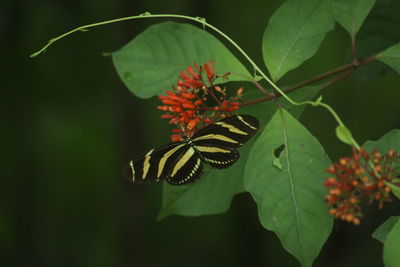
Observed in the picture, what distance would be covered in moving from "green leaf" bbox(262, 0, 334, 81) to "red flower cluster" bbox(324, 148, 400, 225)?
1.33 feet

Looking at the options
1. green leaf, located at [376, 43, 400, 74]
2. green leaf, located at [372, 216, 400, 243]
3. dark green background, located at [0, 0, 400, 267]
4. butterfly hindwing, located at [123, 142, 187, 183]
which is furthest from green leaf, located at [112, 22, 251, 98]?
dark green background, located at [0, 0, 400, 267]

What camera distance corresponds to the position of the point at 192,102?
148cm

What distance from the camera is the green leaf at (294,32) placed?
4.89ft

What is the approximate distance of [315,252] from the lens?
1.28 m

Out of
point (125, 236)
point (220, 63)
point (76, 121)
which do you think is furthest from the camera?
point (76, 121)

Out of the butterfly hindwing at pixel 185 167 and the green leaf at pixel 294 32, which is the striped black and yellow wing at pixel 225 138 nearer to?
the butterfly hindwing at pixel 185 167

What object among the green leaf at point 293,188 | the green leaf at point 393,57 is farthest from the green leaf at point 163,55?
the green leaf at point 393,57

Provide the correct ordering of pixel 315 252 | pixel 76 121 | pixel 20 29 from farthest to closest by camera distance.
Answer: pixel 76 121, pixel 20 29, pixel 315 252

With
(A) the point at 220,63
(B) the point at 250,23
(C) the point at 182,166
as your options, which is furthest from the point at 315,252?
(B) the point at 250,23

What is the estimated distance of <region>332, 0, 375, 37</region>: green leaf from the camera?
5.16ft

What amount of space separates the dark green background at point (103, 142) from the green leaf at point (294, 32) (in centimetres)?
167

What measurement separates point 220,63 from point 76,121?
3.88m

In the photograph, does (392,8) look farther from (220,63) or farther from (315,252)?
(315,252)

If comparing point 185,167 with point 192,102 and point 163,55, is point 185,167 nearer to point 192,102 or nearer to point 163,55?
point 192,102
